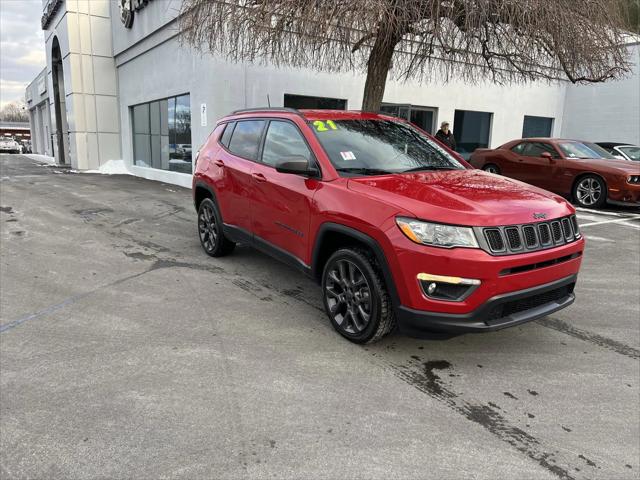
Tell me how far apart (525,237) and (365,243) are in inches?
42.5

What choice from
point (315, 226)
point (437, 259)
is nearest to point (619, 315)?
point (437, 259)

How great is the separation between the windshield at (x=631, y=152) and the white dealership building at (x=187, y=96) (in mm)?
3499

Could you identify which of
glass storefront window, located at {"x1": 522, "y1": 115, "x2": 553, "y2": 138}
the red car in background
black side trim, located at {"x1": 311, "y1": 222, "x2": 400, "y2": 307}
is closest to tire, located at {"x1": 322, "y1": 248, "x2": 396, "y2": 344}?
black side trim, located at {"x1": 311, "y1": 222, "x2": 400, "y2": 307}

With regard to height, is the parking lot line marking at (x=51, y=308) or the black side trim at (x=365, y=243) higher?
the black side trim at (x=365, y=243)

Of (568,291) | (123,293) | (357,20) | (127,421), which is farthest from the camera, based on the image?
(357,20)

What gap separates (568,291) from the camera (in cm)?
371

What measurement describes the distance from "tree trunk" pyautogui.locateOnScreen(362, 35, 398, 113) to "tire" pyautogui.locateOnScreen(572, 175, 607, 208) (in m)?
5.11

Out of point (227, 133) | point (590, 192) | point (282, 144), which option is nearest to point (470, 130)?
point (590, 192)

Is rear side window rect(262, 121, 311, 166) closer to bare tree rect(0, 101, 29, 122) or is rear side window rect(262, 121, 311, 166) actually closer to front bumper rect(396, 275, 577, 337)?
front bumper rect(396, 275, 577, 337)

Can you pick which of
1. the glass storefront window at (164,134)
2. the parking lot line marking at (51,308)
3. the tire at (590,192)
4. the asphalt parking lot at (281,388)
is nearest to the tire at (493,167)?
the tire at (590,192)

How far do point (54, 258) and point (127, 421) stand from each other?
14.4ft

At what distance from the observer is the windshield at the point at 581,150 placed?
11.3m

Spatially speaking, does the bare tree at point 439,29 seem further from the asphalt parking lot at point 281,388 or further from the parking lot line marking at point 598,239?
the asphalt parking lot at point 281,388

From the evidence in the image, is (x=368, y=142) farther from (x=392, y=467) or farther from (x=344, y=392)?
(x=392, y=467)
